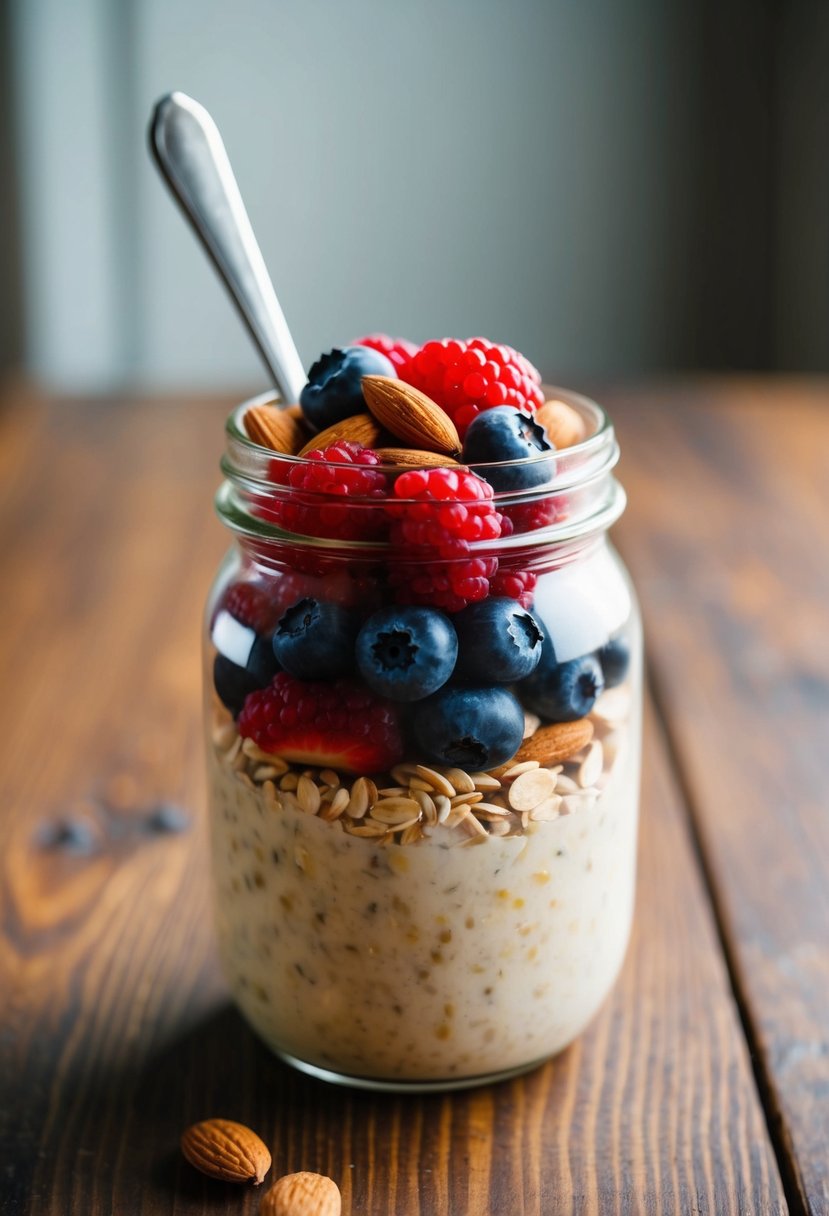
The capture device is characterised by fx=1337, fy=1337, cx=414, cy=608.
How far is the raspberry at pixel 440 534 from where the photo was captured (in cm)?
62

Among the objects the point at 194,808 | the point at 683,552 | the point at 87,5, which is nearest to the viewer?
the point at 194,808

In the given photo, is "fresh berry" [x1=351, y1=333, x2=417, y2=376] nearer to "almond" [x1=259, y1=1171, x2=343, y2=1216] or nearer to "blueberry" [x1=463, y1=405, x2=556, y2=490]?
"blueberry" [x1=463, y1=405, x2=556, y2=490]

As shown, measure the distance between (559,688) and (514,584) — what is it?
0.06 meters

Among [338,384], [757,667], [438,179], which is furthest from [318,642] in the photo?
[438,179]

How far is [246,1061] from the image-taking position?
75cm

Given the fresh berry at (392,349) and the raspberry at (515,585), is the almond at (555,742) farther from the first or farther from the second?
the fresh berry at (392,349)

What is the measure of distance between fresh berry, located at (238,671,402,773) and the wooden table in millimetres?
206

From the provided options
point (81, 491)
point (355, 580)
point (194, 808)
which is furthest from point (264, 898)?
point (81, 491)

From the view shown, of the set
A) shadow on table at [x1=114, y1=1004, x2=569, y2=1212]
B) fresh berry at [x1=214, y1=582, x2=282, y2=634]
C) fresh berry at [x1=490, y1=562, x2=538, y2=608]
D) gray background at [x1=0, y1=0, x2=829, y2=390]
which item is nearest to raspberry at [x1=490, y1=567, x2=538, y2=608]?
fresh berry at [x1=490, y1=562, x2=538, y2=608]

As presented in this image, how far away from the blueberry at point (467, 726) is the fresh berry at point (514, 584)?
53 millimetres

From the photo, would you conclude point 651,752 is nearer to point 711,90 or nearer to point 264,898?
point 264,898

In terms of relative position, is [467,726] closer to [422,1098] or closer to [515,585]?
[515,585]

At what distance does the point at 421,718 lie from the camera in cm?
62

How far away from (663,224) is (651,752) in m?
2.28
